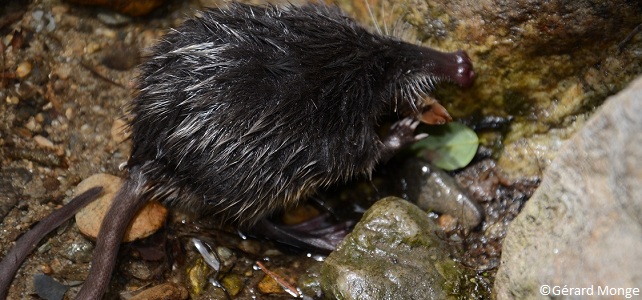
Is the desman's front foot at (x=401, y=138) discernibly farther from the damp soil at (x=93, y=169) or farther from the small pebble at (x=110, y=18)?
the small pebble at (x=110, y=18)

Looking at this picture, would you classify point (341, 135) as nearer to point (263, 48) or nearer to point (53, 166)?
point (263, 48)

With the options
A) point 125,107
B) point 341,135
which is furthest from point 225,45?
point 125,107

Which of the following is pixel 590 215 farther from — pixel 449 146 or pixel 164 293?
pixel 164 293

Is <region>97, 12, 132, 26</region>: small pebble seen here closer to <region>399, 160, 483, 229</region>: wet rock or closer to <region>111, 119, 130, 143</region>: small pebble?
<region>111, 119, 130, 143</region>: small pebble

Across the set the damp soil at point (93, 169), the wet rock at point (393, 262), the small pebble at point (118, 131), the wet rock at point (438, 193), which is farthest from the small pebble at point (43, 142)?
the wet rock at point (438, 193)

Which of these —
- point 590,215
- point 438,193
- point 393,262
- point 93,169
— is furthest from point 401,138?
point 93,169

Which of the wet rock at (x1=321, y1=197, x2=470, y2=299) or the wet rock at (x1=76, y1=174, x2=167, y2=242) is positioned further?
the wet rock at (x1=76, y1=174, x2=167, y2=242)

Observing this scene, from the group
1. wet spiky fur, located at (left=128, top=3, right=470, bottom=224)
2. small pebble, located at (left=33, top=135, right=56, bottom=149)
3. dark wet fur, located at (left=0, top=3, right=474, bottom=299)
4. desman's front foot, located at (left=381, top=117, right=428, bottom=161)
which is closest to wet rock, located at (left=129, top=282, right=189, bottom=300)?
dark wet fur, located at (left=0, top=3, right=474, bottom=299)
